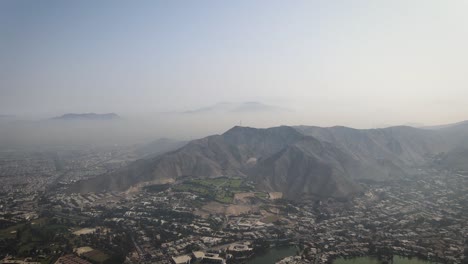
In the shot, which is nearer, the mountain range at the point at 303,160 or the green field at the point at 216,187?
the green field at the point at 216,187

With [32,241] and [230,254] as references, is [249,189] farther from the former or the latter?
[32,241]

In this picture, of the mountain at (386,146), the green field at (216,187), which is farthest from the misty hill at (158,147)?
the green field at (216,187)

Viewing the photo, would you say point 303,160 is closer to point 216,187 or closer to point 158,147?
point 216,187

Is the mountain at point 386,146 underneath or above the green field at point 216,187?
above

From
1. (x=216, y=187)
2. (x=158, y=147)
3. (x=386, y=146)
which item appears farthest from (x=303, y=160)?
(x=158, y=147)

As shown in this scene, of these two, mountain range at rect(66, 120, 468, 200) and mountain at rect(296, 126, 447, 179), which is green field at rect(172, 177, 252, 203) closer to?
mountain range at rect(66, 120, 468, 200)

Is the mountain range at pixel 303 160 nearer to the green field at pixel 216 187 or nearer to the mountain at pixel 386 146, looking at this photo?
the mountain at pixel 386 146

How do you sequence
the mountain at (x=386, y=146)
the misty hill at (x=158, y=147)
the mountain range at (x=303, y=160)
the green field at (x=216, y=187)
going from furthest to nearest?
the misty hill at (x=158, y=147) < the mountain at (x=386, y=146) < the mountain range at (x=303, y=160) < the green field at (x=216, y=187)
